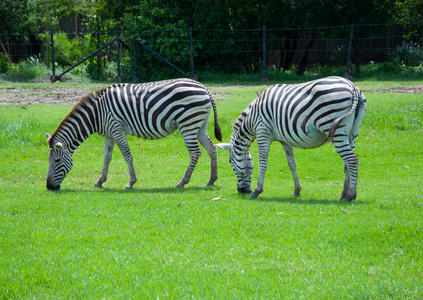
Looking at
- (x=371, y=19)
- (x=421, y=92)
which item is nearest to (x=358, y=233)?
(x=421, y=92)

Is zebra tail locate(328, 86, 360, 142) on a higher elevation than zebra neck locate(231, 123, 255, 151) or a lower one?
higher

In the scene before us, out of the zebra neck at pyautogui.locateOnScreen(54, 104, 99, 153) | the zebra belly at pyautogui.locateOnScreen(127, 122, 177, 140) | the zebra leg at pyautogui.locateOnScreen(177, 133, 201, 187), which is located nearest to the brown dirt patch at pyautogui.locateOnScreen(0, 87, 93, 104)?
the zebra neck at pyautogui.locateOnScreen(54, 104, 99, 153)

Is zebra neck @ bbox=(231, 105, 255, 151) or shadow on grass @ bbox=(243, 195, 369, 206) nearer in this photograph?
shadow on grass @ bbox=(243, 195, 369, 206)

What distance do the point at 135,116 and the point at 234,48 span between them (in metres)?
19.1

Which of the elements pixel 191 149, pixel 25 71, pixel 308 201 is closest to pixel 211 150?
pixel 191 149

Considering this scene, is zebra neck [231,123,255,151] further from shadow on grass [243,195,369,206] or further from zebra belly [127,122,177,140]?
zebra belly [127,122,177,140]

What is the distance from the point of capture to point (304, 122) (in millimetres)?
8453

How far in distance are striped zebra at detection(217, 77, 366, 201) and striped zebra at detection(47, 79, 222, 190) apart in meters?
1.09

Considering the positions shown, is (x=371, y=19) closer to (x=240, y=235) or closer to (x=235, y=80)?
(x=235, y=80)

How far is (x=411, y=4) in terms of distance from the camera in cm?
2628

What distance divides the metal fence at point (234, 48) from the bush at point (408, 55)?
94 centimetres

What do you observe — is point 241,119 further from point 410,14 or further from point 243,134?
point 410,14

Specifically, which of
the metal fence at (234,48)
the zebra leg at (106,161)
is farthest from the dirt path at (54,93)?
the zebra leg at (106,161)

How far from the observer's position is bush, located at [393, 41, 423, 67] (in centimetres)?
2669
